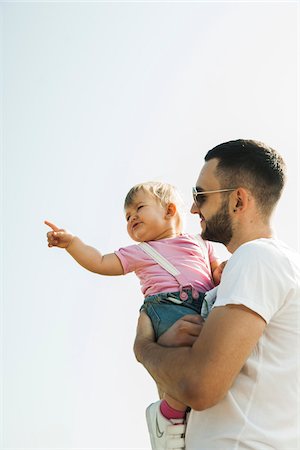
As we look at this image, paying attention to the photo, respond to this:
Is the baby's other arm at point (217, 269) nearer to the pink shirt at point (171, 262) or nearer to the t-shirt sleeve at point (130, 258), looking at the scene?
the pink shirt at point (171, 262)

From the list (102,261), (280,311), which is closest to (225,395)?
(280,311)

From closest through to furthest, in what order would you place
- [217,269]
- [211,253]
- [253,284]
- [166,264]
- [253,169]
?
[253,284], [253,169], [166,264], [217,269], [211,253]

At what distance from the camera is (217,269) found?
498 centimetres

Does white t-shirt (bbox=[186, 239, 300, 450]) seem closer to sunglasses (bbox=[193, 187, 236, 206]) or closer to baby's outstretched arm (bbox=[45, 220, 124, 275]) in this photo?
sunglasses (bbox=[193, 187, 236, 206])

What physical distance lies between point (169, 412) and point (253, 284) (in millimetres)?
1078

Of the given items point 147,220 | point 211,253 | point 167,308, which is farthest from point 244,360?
point 147,220

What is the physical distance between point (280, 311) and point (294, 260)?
314mm

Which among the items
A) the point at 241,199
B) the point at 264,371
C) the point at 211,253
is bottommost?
the point at 264,371

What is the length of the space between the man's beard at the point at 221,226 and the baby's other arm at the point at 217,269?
32.9 inches

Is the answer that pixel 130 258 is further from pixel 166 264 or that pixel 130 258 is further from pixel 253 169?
pixel 253 169

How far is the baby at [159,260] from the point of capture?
4.24 meters

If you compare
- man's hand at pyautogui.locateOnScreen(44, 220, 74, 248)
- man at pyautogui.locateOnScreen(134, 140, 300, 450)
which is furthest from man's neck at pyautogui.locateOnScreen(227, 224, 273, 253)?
man's hand at pyautogui.locateOnScreen(44, 220, 74, 248)

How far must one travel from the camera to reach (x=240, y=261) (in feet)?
10.8

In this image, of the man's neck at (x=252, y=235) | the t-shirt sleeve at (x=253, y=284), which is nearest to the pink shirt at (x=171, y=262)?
the man's neck at (x=252, y=235)
